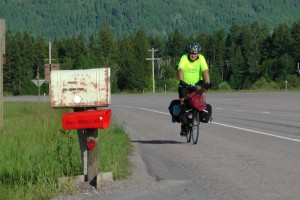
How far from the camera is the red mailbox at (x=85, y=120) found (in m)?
7.86

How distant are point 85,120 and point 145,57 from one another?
133873mm

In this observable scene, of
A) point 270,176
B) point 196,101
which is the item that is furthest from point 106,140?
point 270,176

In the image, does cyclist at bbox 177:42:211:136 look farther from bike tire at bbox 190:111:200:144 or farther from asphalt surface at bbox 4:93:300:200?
asphalt surface at bbox 4:93:300:200

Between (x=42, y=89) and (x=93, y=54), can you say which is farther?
(x=93, y=54)

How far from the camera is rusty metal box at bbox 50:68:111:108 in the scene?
314 inches

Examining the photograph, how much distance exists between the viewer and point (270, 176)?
8.87m

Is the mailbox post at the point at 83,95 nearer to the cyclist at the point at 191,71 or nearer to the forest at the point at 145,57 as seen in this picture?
the cyclist at the point at 191,71

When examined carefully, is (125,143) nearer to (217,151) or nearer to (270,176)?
(217,151)

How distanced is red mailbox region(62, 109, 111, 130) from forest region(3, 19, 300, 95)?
111m

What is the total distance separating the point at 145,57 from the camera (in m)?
142

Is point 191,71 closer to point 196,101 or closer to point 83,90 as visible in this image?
point 196,101

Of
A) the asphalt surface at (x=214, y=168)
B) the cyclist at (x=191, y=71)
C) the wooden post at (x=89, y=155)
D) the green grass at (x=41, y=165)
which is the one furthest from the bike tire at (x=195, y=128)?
the wooden post at (x=89, y=155)

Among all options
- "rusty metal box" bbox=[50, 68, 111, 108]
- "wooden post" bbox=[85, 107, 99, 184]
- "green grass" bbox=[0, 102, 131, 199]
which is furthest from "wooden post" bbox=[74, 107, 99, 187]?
"green grass" bbox=[0, 102, 131, 199]

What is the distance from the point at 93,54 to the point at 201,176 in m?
142
